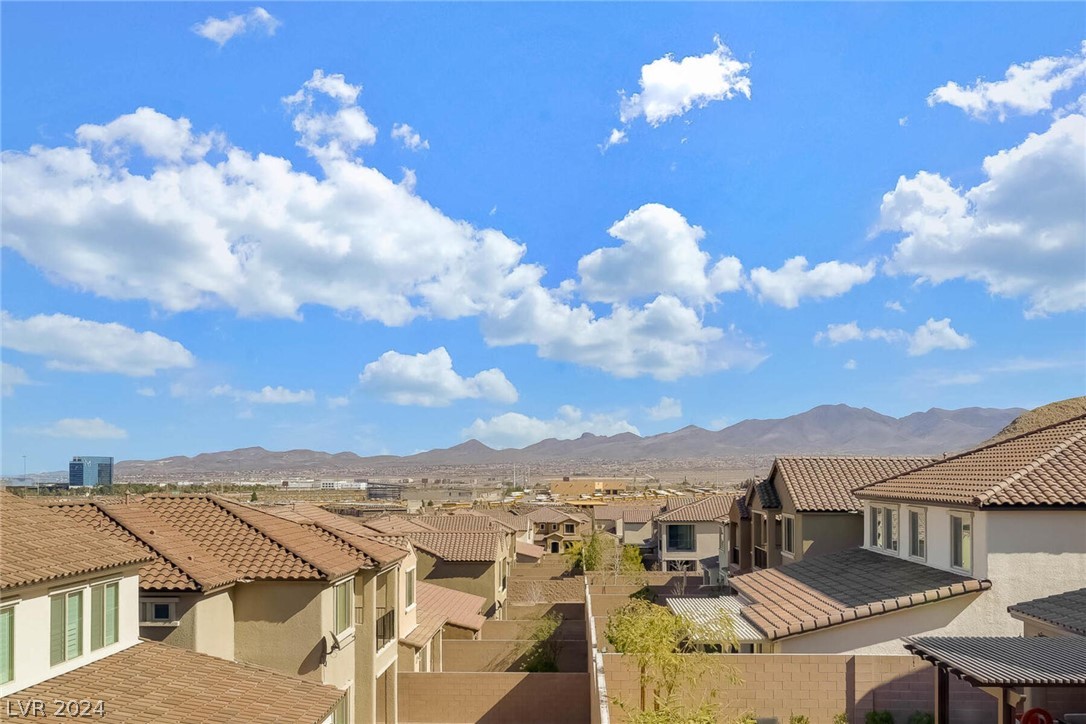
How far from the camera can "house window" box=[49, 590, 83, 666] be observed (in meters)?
13.9

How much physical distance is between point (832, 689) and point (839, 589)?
5.04m

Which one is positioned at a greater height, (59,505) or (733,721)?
(59,505)

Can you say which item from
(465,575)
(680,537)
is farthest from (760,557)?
(680,537)

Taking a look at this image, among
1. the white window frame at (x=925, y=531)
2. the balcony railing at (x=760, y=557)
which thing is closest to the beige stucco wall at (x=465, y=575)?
the balcony railing at (x=760, y=557)

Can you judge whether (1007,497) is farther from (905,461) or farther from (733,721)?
(905,461)

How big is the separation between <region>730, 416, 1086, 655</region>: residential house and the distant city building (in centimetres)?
15700

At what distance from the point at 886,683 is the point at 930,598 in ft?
8.08

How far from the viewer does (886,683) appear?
16.1 meters

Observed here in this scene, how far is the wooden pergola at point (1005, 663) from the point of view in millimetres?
10914

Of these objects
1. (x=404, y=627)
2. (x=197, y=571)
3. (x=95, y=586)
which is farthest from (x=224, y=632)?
(x=404, y=627)

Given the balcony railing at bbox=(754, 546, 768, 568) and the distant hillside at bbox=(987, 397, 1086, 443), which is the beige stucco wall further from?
the distant hillside at bbox=(987, 397, 1086, 443)

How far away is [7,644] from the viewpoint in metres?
12.8

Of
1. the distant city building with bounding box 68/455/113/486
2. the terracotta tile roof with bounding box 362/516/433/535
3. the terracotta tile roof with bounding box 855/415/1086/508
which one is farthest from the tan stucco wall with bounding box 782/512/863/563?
the distant city building with bounding box 68/455/113/486

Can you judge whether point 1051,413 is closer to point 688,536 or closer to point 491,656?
point 688,536
